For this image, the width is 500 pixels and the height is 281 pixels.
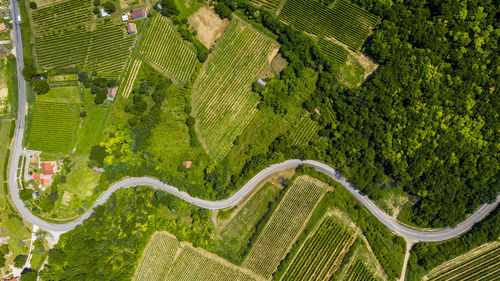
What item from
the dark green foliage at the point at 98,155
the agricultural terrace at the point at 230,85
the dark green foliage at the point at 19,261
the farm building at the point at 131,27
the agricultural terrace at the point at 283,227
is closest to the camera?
the dark green foliage at the point at 19,261

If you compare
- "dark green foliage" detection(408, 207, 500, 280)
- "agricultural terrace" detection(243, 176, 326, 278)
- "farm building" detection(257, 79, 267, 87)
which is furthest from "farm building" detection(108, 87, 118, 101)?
"dark green foliage" detection(408, 207, 500, 280)

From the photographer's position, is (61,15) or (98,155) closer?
(98,155)

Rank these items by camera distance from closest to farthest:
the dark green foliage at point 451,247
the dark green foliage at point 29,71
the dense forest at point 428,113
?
the dense forest at point 428,113, the dark green foliage at point 451,247, the dark green foliage at point 29,71

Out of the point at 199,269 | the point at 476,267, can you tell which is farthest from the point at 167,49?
the point at 476,267

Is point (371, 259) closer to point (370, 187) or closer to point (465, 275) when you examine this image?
point (370, 187)

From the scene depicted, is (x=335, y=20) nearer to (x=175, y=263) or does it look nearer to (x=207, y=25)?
(x=207, y=25)

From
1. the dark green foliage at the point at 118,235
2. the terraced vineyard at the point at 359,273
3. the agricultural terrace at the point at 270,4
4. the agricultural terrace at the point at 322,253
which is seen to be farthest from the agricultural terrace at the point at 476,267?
the agricultural terrace at the point at 270,4

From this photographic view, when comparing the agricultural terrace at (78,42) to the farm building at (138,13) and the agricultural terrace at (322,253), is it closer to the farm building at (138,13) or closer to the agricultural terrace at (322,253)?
the farm building at (138,13)
